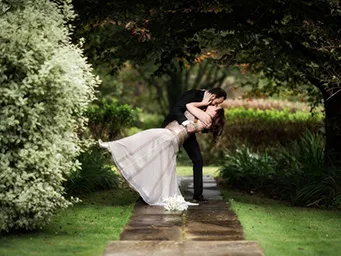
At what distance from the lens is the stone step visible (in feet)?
24.5

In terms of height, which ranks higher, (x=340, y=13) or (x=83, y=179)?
(x=340, y=13)

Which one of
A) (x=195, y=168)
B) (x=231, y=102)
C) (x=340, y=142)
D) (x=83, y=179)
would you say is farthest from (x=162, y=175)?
(x=231, y=102)

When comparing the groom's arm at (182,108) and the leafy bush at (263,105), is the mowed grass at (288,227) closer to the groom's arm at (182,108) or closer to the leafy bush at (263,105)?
the groom's arm at (182,108)

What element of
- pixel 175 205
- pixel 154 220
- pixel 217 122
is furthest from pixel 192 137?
pixel 154 220

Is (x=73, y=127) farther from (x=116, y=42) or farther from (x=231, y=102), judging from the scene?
(x=231, y=102)

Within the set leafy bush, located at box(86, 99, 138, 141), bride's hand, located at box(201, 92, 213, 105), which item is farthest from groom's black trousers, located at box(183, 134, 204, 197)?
leafy bush, located at box(86, 99, 138, 141)

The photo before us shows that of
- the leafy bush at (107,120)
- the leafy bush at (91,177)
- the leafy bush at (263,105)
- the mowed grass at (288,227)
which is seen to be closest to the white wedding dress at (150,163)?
the mowed grass at (288,227)

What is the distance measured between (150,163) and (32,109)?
3.29 m

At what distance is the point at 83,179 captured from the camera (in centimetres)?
1274

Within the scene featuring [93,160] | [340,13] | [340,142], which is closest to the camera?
[340,13]

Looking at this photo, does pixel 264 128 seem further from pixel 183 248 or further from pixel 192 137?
pixel 183 248

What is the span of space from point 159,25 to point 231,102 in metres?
9.76

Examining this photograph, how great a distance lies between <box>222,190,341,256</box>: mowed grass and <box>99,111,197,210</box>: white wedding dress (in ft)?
3.64

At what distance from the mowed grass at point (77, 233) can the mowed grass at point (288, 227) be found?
1654 mm
